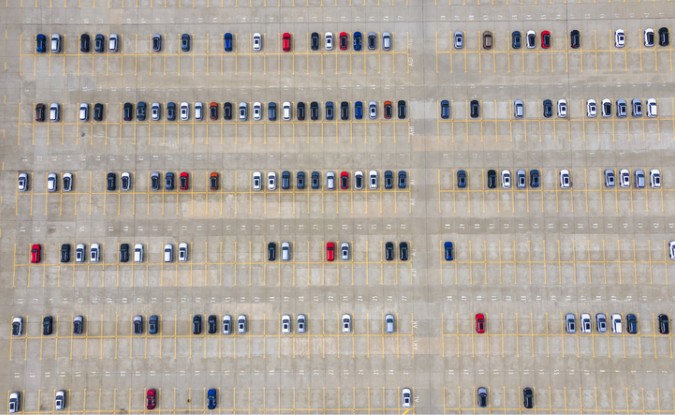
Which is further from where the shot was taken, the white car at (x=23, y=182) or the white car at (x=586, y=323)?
the white car at (x=23, y=182)

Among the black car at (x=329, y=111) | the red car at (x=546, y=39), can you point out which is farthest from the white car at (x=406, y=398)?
the red car at (x=546, y=39)

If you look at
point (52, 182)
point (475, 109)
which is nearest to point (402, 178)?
point (475, 109)

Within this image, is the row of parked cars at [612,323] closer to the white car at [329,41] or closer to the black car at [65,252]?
the white car at [329,41]

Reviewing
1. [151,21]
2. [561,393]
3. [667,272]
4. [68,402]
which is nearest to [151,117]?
[151,21]

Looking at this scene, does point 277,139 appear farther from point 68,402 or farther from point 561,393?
point 561,393

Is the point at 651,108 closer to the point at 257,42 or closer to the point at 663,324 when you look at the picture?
the point at 663,324
